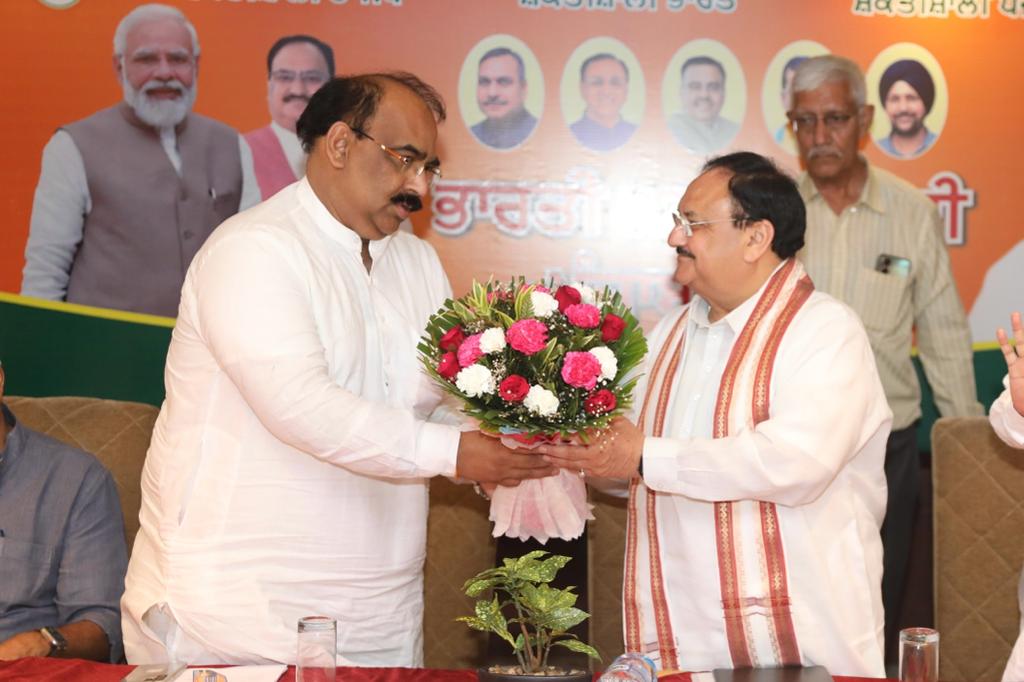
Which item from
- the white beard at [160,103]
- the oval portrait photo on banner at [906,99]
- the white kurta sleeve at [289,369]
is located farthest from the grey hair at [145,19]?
the oval portrait photo on banner at [906,99]

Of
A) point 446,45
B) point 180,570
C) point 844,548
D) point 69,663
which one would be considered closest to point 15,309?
point 446,45

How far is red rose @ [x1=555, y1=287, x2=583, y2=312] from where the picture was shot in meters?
2.94

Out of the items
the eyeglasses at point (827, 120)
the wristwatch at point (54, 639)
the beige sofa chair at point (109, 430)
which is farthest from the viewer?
the eyeglasses at point (827, 120)

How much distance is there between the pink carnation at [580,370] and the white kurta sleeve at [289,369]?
0.42m

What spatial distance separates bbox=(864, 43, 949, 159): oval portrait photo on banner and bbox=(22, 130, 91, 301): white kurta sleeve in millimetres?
3158

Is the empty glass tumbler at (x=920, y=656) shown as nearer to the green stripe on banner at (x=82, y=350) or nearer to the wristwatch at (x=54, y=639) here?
the wristwatch at (x=54, y=639)

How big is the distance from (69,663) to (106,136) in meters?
2.96

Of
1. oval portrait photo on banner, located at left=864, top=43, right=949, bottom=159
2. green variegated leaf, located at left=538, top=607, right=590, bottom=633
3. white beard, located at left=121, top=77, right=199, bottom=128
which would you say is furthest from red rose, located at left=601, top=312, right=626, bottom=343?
white beard, located at left=121, top=77, right=199, bottom=128

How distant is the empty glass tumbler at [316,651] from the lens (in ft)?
7.63

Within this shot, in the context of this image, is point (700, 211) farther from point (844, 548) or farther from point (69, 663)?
point (69, 663)

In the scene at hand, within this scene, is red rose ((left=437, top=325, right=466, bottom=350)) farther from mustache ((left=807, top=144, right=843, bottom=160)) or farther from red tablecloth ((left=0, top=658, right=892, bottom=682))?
mustache ((left=807, top=144, right=843, bottom=160))

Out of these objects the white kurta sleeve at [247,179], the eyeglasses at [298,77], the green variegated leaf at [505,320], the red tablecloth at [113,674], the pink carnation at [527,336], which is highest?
the eyeglasses at [298,77]

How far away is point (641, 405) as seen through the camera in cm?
347

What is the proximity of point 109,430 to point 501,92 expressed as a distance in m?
2.10
